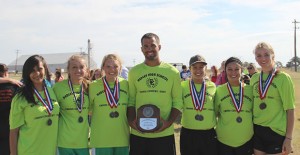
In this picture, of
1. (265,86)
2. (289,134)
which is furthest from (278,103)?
(289,134)

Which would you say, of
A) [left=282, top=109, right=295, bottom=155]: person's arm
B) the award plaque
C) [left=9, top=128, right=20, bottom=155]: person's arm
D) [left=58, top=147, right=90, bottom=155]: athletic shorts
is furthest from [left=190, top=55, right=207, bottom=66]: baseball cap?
[left=9, top=128, right=20, bottom=155]: person's arm

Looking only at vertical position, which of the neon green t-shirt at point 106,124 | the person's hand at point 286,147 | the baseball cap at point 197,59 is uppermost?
the baseball cap at point 197,59

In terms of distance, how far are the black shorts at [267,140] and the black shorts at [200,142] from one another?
1.84 ft

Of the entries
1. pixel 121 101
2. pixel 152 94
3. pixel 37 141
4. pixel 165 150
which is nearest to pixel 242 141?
pixel 165 150

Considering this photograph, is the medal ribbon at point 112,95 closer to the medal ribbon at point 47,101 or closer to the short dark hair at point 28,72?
the medal ribbon at point 47,101

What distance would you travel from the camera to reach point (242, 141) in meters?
4.53

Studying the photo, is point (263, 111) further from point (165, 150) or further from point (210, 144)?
point (165, 150)

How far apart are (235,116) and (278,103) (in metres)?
0.58

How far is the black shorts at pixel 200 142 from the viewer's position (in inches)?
181

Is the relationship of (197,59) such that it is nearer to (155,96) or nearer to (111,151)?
(155,96)

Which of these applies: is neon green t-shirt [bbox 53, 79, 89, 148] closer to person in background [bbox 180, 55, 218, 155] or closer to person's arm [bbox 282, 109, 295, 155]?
person in background [bbox 180, 55, 218, 155]

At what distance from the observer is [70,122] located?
171 inches

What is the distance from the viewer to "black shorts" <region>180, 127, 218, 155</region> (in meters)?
4.60

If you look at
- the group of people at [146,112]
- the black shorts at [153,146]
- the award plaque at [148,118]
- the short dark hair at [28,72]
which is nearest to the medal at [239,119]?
the group of people at [146,112]
